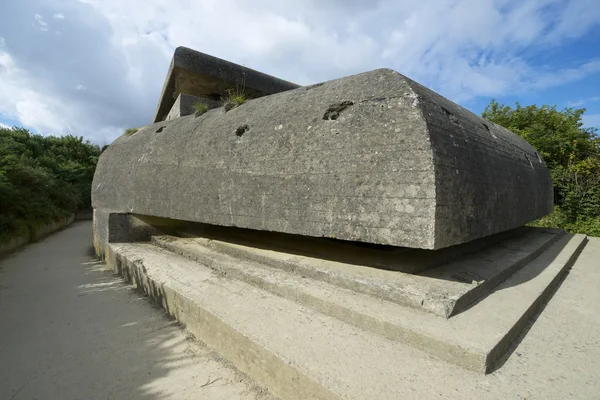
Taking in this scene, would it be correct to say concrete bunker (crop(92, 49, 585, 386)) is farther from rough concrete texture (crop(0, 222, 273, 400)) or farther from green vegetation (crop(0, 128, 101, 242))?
green vegetation (crop(0, 128, 101, 242))

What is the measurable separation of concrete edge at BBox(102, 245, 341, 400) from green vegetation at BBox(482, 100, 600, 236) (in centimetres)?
1075

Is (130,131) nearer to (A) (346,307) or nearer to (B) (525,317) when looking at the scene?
(A) (346,307)

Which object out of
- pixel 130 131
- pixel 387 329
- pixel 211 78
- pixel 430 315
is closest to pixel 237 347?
pixel 387 329

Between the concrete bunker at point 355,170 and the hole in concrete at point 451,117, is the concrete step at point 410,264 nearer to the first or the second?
the concrete bunker at point 355,170

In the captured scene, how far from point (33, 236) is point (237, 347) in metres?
10.3

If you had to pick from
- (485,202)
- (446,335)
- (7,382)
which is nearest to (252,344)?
(446,335)

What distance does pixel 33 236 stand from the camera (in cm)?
912

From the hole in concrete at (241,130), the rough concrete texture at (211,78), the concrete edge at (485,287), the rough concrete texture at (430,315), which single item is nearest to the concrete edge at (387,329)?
the rough concrete texture at (430,315)

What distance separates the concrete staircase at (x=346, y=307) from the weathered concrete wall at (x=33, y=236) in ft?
18.5

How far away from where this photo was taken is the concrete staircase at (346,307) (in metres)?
1.87

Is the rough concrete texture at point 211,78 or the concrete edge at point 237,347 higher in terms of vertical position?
the rough concrete texture at point 211,78

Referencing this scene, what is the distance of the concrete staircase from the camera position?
1.87 meters

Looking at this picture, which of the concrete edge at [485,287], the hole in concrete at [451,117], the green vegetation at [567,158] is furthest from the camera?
the green vegetation at [567,158]

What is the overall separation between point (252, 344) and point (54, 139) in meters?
25.2
